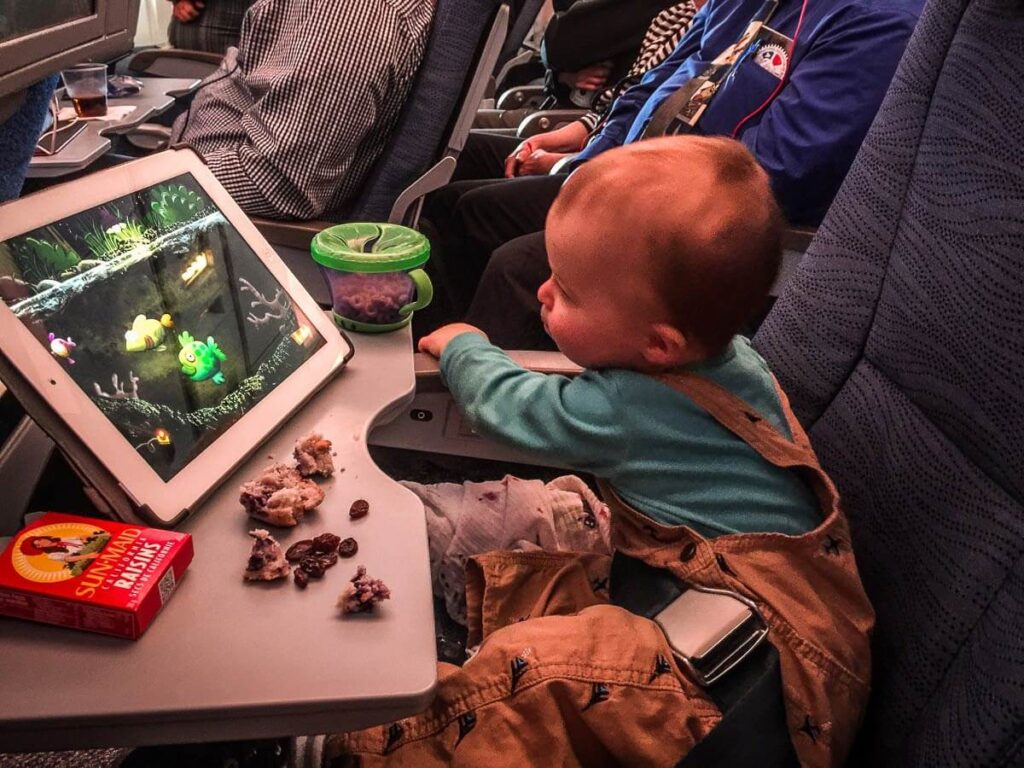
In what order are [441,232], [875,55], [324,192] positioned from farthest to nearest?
[441,232], [324,192], [875,55]

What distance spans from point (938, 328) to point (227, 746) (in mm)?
805

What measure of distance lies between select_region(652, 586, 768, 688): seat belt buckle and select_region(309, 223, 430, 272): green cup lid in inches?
19.6

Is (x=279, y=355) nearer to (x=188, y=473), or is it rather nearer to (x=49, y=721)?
(x=188, y=473)

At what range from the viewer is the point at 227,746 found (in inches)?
33.0

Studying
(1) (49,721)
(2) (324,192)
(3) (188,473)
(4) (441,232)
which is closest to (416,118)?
(2) (324,192)

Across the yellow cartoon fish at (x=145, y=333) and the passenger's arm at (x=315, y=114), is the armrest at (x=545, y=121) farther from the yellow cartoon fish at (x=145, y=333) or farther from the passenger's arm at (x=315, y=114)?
the yellow cartoon fish at (x=145, y=333)

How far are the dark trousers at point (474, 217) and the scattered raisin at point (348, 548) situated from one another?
1.31 m

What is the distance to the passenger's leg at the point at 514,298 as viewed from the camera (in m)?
1.61

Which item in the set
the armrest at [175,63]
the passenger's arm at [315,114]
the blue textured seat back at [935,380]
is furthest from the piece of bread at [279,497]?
the armrest at [175,63]

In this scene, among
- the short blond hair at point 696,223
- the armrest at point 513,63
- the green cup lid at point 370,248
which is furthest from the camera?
the armrest at point 513,63

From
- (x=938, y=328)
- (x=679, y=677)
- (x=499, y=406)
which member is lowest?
(x=679, y=677)

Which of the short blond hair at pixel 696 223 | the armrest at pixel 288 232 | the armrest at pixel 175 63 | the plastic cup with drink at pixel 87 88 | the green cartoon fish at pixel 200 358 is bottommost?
the armrest at pixel 175 63

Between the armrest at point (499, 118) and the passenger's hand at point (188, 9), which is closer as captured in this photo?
the armrest at point (499, 118)

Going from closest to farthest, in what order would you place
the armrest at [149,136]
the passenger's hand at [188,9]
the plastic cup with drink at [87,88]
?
the plastic cup with drink at [87,88] < the armrest at [149,136] < the passenger's hand at [188,9]
